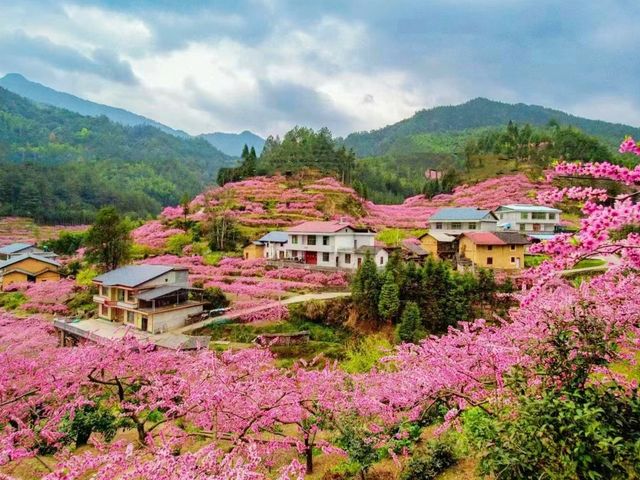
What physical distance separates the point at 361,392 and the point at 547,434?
17.3ft

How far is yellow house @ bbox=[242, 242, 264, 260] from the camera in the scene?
43.4m

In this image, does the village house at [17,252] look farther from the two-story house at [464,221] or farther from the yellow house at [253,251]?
the two-story house at [464,221]

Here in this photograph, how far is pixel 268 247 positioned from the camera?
43344mm

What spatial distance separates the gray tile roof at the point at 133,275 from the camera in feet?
90.9

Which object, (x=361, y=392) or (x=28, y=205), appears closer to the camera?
(x=361, y=392)

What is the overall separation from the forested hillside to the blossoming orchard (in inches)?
2227

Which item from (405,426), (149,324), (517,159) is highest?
(517,159)

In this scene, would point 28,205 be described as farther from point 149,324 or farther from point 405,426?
point 405,426

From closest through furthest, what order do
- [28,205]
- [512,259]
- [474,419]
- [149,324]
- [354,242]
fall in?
[474,419], [149,324], [512,259], [354,242], [28,205]

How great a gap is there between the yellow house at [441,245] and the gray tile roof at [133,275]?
24480 millimetres

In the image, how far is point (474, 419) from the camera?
7.23 metres

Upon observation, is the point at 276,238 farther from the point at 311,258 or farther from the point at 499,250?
the point at 499,250

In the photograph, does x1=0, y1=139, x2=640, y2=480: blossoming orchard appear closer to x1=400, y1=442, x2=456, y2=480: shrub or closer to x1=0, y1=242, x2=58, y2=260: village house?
x1=400, y1=442, x2=456, y2=480: shrub

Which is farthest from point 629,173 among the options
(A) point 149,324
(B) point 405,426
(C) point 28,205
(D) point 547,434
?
(C) point 28,205
